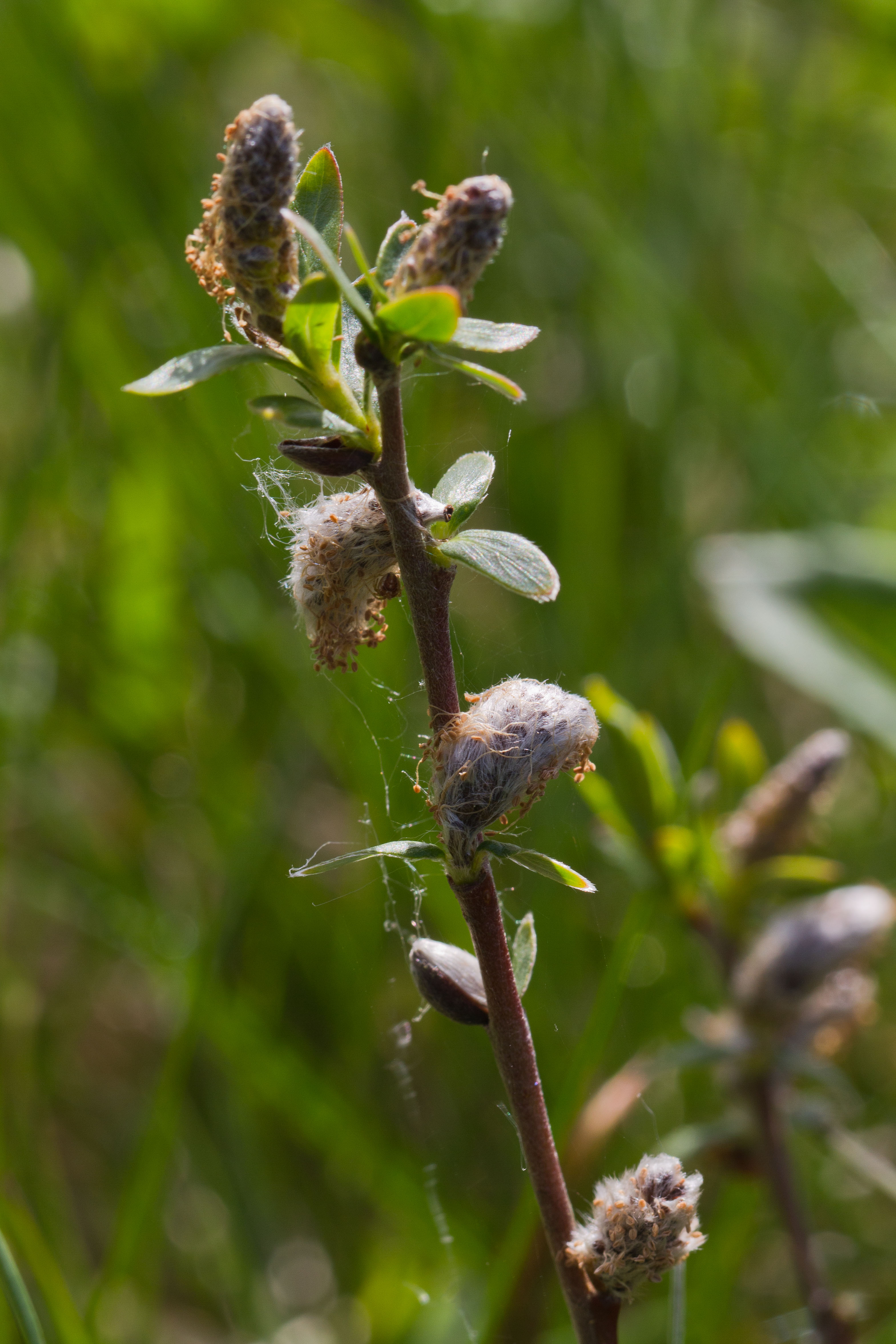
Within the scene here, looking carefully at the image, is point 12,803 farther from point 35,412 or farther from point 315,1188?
point 315,1188

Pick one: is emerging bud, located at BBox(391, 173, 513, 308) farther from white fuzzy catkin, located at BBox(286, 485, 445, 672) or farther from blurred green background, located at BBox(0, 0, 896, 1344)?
blurred green background, located at BBox(0, 0, 896, 1344)

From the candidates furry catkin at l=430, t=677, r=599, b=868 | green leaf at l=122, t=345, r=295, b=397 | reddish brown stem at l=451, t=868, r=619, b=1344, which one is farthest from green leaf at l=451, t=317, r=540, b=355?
reddish brown stem at l=451, t=868, r=619, b=1344

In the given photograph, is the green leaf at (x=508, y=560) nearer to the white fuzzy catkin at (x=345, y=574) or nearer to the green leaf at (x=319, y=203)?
the white fuzzy catkin at (x=345, y=574)

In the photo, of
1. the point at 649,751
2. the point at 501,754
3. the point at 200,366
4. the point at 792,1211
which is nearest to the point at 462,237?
the point at 200,366


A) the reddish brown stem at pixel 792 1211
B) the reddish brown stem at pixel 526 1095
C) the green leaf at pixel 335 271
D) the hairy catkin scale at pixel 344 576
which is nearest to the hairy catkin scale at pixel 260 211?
the green leaf at pixel 335 271

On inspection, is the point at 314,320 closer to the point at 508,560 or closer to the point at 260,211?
the point at 260,211
